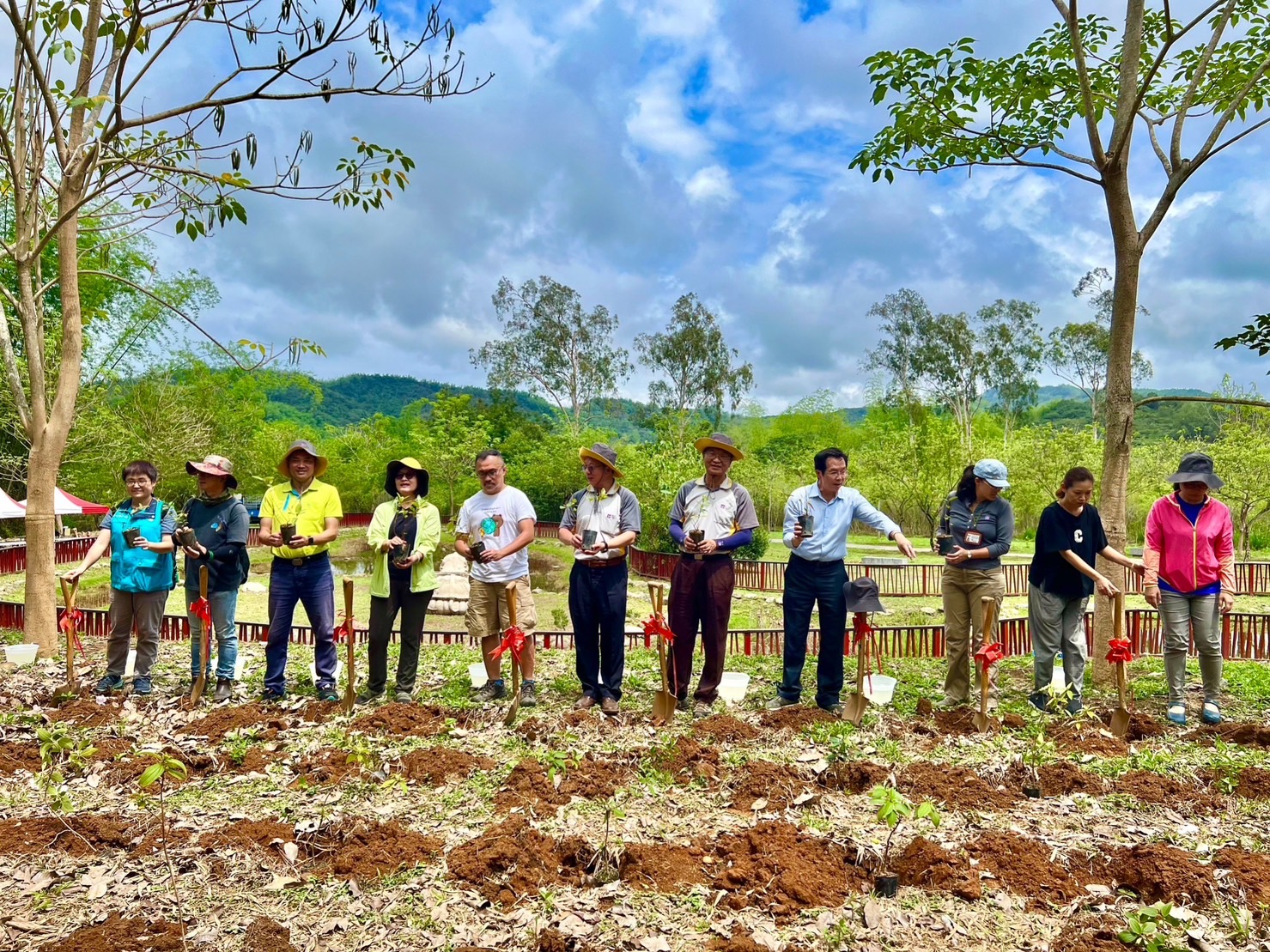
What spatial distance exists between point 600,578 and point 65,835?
298 cm

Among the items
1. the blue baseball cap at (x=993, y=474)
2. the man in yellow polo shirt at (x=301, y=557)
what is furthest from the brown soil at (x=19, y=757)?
the blue baseball cap at (x=993, y=474)

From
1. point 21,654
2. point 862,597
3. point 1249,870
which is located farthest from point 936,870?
point 21,654

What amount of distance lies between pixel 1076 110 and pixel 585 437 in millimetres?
27226

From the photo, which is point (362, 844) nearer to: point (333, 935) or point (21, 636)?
point (333, 935)

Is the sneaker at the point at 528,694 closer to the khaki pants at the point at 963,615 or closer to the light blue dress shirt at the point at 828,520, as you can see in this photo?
the light blue dress shirt at the point at 828,520

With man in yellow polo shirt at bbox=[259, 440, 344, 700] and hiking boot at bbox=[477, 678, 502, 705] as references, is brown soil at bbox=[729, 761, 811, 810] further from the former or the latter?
man in yellow polo shirt at bbox=[259, 440, 344, 700]

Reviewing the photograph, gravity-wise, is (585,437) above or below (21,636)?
above

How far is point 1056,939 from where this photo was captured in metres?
2.84

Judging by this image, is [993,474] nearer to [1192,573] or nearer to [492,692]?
[1192,573]

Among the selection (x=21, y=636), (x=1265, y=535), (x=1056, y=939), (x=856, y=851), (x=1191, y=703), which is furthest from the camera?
(x=1265, y=535)

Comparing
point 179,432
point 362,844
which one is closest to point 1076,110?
point 362,844

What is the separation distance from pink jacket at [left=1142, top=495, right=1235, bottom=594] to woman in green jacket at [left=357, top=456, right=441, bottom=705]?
461 cm

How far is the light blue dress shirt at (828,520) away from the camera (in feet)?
17.5

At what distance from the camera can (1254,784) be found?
13.5ft
